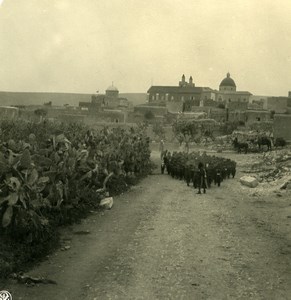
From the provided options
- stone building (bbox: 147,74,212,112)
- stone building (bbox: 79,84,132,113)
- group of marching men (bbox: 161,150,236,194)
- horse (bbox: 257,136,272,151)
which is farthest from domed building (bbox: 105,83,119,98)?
group of marching men (bbox: 161,150,236,194)

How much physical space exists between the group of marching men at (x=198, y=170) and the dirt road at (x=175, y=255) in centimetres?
303

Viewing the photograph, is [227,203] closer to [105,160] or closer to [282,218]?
[282,218]

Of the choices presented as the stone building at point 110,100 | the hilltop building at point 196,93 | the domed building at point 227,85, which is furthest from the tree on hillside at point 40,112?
the domed building at point 227,85

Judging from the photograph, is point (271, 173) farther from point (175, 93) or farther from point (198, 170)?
point (175, 93)

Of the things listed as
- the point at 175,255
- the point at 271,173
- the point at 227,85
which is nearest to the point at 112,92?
the point at 227,85

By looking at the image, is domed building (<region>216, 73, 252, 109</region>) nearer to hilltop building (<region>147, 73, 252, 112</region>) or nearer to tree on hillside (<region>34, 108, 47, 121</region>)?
hilltop building (<region>147, 73, 252, 112</region>)

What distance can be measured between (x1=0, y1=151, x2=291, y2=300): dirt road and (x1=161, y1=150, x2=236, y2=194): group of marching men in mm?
3034

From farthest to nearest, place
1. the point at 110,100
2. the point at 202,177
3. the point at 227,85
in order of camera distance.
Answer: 1. the point at 227,85
2. the point at 110,100
3. the point at 202,177

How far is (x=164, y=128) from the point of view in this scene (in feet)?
161

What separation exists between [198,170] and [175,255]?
9.51m

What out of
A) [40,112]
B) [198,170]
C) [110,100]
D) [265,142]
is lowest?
[198,170]

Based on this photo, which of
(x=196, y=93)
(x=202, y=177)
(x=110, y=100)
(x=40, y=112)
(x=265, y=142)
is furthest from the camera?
(x=196, y=93)

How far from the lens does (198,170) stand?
19.3 meters

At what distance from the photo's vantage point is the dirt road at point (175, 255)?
8156 mm
